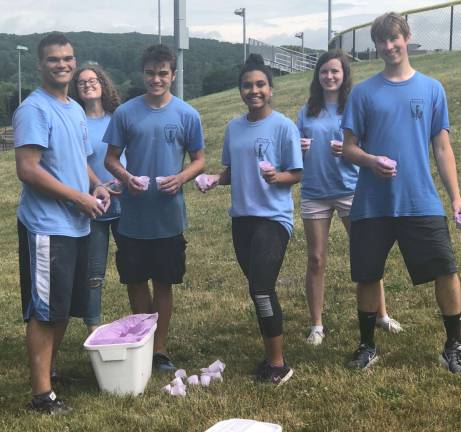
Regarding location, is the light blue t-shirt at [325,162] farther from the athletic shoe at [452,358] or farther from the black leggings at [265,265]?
the athletic shoe at [452,358]

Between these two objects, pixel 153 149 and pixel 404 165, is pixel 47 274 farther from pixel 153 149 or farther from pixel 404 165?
pixel 404 165

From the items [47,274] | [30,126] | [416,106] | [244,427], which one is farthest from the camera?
[416,106]

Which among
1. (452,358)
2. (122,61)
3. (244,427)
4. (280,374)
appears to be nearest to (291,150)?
(280,374)

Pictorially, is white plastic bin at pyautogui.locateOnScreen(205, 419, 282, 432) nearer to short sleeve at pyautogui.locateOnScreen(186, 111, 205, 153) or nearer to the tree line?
short sleeve at pyautogui.locateOnScreen(186, 111, 205, 153)

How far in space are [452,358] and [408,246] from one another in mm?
739

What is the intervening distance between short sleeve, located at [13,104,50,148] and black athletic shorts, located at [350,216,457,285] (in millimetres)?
1944

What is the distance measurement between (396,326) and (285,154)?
5.55 feet

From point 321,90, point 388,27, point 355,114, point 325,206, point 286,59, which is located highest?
point 286,59

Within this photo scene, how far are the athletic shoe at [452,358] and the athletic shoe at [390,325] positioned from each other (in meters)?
0.76

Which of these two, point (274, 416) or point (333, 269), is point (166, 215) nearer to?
point (274, 416)

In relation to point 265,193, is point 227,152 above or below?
above

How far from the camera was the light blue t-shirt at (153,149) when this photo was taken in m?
4.20

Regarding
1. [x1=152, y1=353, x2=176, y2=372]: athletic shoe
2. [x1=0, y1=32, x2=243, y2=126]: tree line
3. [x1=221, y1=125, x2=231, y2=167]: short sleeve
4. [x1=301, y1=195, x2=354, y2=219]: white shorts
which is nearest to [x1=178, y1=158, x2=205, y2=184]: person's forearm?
[x1=221, y1=125, x2=231, y2=167]: short sleeve

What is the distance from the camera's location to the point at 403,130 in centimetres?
387
